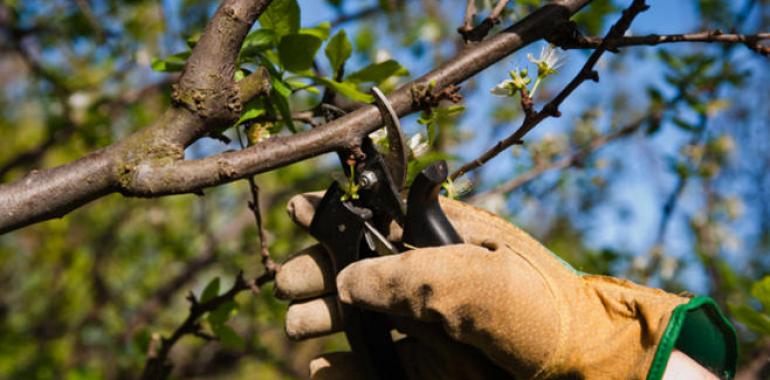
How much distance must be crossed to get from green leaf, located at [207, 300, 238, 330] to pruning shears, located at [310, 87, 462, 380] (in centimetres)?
49

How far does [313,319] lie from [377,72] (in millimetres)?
471

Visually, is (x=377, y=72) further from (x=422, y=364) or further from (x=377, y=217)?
(x=422, y=364)

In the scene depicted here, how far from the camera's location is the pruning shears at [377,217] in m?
1.20

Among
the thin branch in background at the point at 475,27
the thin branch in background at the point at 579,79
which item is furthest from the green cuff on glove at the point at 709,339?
the thin branch in background at the point at 475,27

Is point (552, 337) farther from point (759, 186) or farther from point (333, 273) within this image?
point (759, 186)

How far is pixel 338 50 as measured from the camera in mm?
1440

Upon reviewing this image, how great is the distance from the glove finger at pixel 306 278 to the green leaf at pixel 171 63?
16.3 inches

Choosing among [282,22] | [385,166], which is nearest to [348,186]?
[385,166]

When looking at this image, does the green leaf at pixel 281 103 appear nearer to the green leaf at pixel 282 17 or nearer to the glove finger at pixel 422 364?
the green leaf at pixel 282 17

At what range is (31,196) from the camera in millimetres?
1136

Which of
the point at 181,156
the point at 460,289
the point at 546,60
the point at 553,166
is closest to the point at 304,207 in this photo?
the point at 181,156

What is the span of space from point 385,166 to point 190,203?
4.74 m

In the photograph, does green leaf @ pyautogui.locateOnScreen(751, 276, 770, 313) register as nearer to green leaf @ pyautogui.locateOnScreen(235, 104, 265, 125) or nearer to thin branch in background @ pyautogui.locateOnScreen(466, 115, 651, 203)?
green leaf @ pyautogui.locateOnScreen(235, 104, 265, 125)

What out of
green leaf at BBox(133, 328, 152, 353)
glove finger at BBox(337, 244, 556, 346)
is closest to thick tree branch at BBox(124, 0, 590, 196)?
glove finger at BBox(337, 244, 556, 346)
